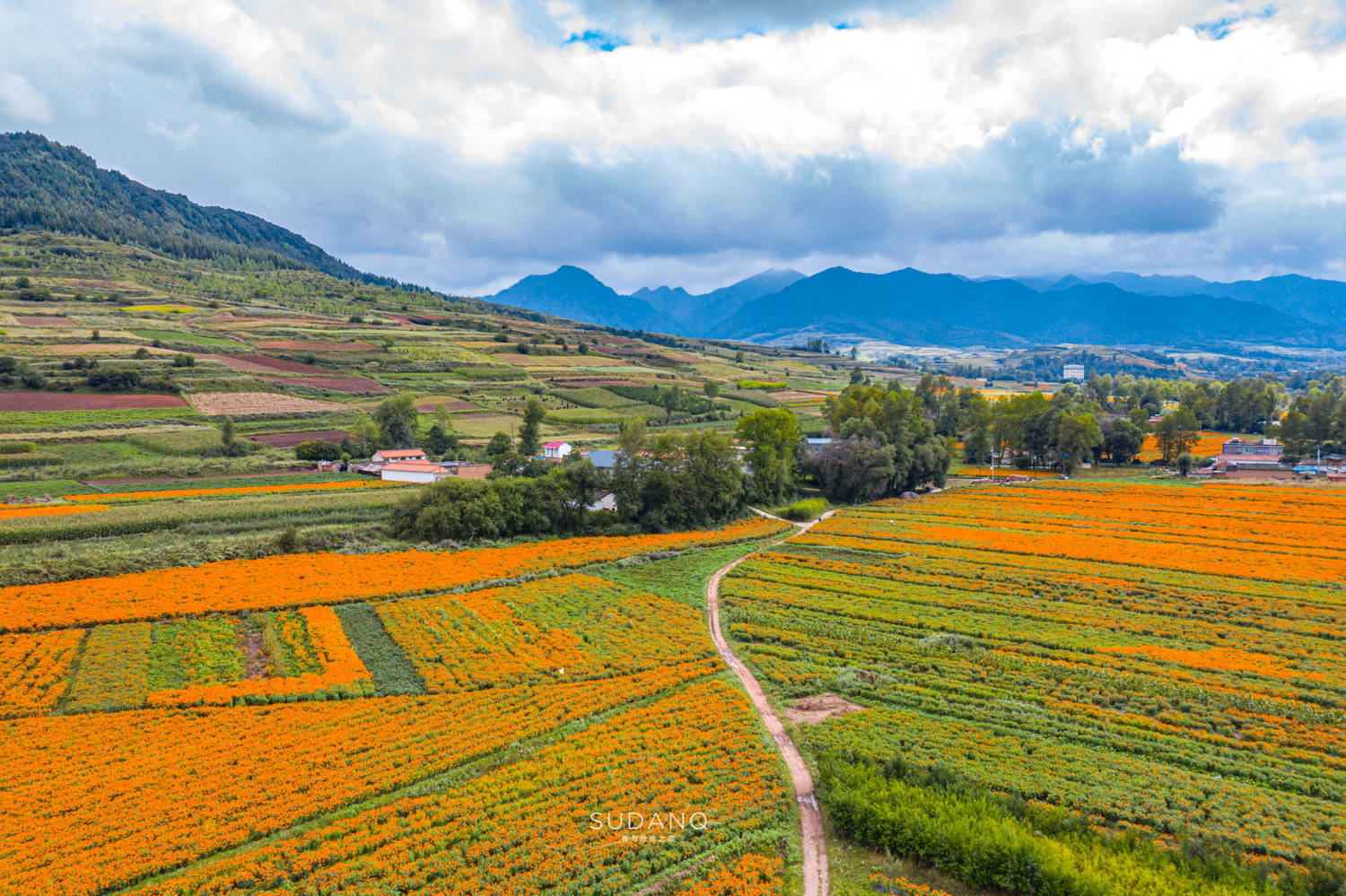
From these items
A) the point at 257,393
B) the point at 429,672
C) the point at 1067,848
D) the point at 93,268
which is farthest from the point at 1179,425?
the point at 93,268

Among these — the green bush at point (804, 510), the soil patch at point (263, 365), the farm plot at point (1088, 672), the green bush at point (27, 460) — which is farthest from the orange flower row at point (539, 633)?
the soil patch at point (263, 365)

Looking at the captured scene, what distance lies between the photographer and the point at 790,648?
106 feet

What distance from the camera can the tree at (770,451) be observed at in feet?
238

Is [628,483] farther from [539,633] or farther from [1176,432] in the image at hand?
[1176,432]

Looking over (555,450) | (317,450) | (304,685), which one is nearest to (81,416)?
(317,450)

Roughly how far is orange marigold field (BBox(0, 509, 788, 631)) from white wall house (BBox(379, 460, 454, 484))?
24.4 meters

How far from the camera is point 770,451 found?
2879 inches

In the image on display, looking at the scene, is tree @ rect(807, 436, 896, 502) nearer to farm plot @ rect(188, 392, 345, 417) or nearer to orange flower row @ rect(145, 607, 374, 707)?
orange flower row @ rect(145, 607, 374, 707)

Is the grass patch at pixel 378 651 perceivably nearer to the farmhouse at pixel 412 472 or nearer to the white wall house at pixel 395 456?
the farmhouse at pixel 412 472

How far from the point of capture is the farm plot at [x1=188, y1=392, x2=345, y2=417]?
295 ft

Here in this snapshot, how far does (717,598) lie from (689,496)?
76.1 feet

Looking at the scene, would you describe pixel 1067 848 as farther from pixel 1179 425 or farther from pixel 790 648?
pixel 1179 425

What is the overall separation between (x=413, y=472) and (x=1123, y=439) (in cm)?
10036

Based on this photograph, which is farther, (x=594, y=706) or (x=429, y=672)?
(x=429, y=672)
